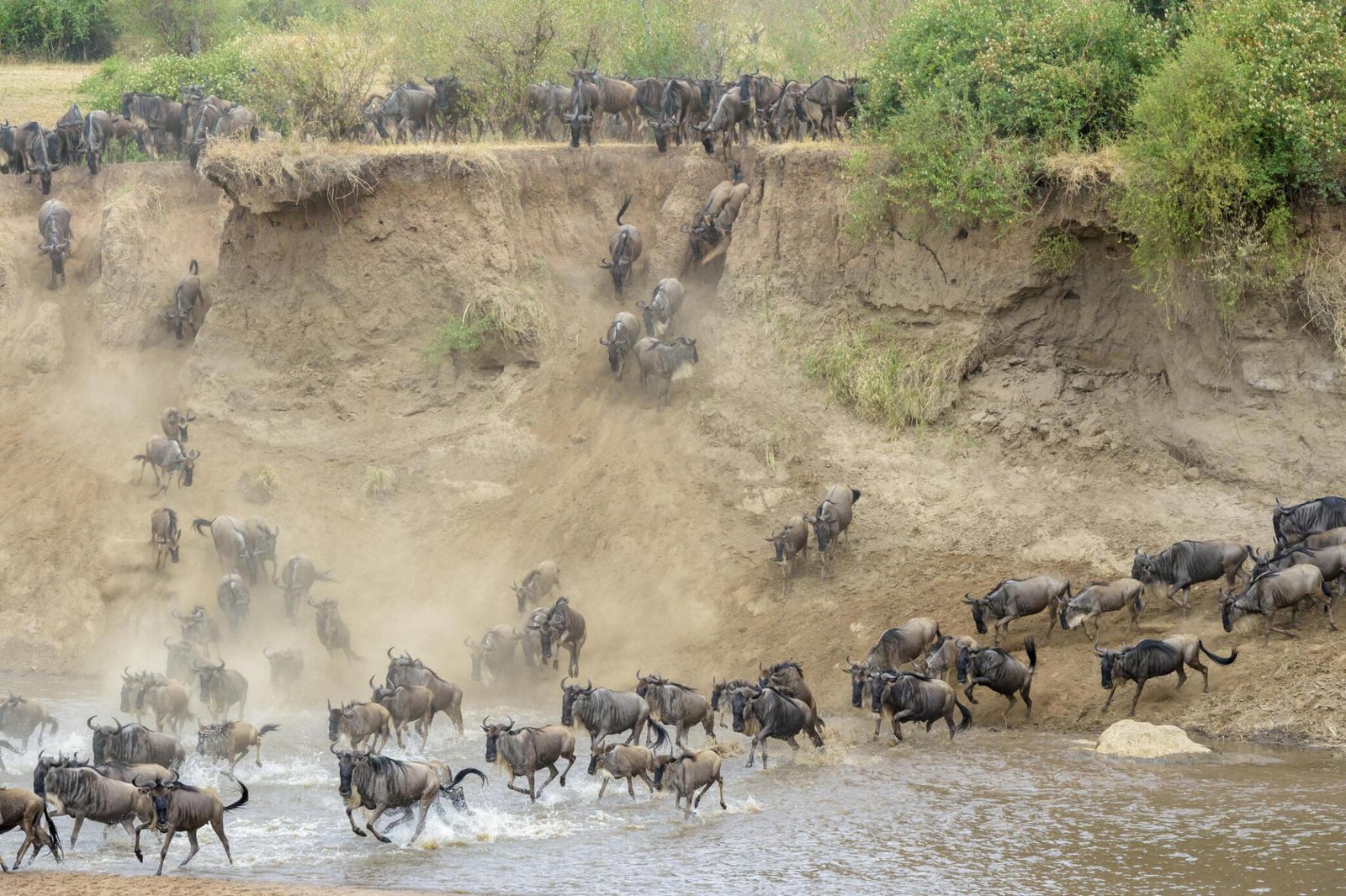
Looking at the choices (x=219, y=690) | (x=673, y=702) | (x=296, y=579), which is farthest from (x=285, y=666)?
(x=673, y=702)

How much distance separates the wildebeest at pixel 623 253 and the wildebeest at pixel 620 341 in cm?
141

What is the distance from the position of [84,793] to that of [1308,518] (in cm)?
1347

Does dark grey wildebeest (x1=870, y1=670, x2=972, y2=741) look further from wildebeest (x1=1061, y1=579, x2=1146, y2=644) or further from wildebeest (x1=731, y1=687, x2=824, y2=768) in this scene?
wildebeest (x1=1061, y1=579, x2=1146, y2=644)

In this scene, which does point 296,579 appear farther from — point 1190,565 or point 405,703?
point 1190,565

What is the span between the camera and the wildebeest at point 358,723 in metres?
15.3

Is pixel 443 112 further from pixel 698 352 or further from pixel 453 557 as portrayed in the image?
pixel 453 557

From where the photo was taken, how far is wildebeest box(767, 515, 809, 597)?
19.8 metres

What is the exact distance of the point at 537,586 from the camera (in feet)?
66.7

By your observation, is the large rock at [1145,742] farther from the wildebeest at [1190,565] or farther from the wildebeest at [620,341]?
the wildebeest at [620,341]

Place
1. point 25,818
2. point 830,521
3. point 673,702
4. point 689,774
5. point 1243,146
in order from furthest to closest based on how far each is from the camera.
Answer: point 830,521 < point 1243,146 < point 673,702 < point 689,774 < point 25,818

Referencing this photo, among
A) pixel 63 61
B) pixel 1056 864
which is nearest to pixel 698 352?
pixel 1056 864

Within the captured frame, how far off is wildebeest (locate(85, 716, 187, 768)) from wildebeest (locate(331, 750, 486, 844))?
2393 millimetres

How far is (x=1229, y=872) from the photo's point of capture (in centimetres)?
1166

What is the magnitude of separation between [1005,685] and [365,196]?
13708 millimetres
